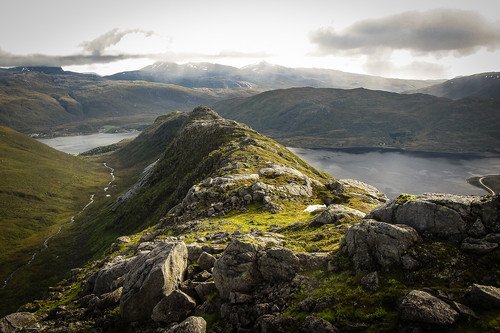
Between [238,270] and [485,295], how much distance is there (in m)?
14.9

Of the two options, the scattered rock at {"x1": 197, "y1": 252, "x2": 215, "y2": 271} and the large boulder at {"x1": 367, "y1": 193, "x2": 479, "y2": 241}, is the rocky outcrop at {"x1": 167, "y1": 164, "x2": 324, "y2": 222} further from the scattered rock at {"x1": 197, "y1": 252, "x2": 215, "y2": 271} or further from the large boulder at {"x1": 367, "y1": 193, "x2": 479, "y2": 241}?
the large boulder at {"x1": 367, "y1": 193, "x2": 479, "y2": 241}

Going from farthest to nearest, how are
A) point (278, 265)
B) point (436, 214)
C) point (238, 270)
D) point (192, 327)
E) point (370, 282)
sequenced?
point (238, 270) → point (278, 265) → point (436, 214) → point (192, 327) → point (370, 282)

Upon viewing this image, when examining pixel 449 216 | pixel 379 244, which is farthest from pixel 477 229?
pixel 379 244

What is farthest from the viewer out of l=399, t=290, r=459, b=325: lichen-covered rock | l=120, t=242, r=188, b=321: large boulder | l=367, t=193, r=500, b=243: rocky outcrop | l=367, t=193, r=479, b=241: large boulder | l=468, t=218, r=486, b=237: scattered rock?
l=120, t=242, r=188, b=321: large boulder

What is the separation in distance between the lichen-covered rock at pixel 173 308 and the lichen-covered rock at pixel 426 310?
14817mm

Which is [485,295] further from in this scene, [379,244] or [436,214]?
[436,214]

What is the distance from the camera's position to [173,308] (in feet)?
68.5

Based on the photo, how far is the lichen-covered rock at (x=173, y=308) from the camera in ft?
67.4

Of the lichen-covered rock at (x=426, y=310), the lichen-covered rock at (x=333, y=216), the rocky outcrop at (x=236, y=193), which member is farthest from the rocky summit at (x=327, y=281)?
the rocky outcrop at (x=236, y=193)

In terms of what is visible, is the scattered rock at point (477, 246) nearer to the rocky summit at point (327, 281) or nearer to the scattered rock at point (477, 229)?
the rocky summit at point (327, 281)

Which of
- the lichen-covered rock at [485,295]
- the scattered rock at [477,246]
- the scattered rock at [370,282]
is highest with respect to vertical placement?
the scattered rock at [477,246]

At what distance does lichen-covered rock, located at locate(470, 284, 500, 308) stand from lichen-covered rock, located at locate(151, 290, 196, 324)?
59.3 ft

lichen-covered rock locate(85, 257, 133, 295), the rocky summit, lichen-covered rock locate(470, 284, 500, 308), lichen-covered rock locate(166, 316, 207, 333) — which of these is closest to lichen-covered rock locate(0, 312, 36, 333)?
the rocky summit

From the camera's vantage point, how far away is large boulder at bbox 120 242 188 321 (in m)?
21.8
